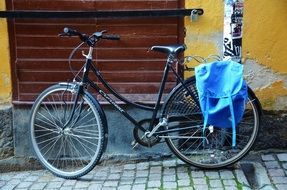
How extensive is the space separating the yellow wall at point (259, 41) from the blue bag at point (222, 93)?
0.58m

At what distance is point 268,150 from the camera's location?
5578 millimetres

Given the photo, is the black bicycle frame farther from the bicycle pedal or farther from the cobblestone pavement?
the cobblestone pavement

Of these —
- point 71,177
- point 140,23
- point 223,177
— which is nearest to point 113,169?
point 71,177

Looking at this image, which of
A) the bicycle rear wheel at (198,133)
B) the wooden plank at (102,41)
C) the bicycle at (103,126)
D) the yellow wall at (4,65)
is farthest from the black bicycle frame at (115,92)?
the yellow wall at (4,65)

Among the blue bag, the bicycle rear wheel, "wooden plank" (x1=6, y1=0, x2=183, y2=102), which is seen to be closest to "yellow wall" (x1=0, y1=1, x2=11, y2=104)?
"wooden plank" (x1=6, y1=0, x2=183, y2=102)

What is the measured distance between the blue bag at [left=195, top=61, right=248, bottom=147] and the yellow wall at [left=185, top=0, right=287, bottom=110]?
1.92ft

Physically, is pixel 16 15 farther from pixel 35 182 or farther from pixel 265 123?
pixel 265 123

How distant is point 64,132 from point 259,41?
2263 millimetres

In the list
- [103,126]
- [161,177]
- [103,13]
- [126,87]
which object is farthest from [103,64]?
[161,177]

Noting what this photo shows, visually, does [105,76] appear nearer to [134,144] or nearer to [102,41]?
[102,41]

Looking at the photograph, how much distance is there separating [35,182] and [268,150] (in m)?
2.53

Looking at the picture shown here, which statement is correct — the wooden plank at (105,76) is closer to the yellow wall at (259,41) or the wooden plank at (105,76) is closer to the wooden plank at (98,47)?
the wooden plank at (98,47)

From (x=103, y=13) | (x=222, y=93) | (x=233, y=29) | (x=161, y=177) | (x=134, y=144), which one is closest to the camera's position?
(x=222, y=93)

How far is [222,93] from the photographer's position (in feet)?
15.9
